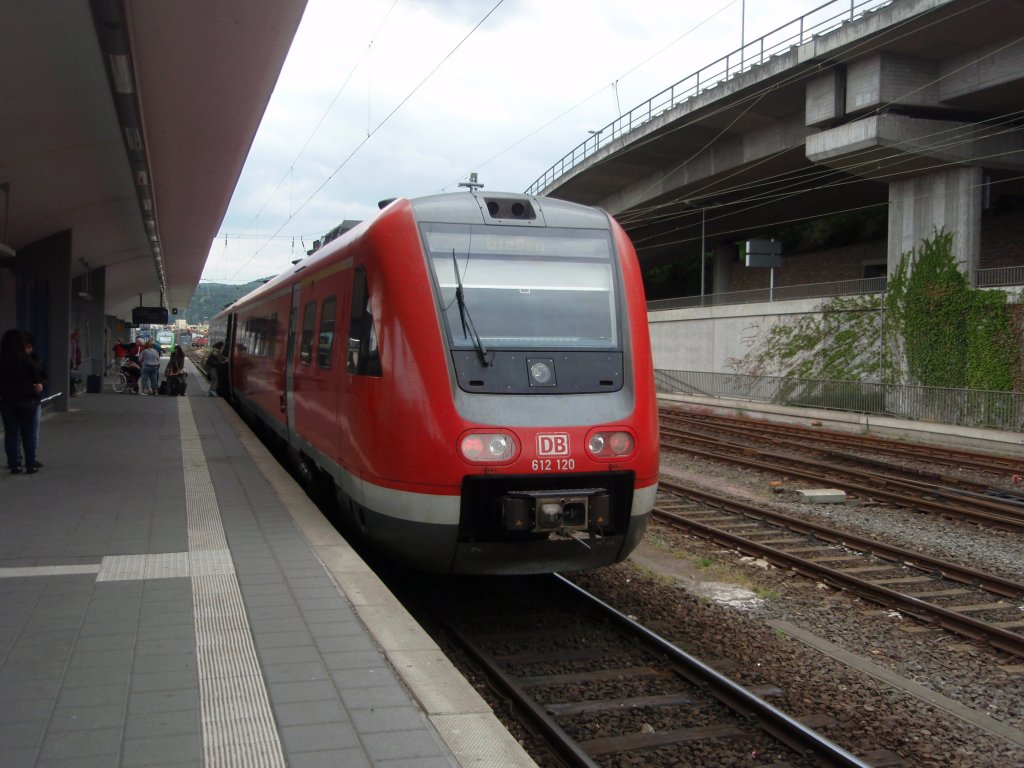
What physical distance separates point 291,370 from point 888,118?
19.5 meters

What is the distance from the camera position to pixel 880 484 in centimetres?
1355

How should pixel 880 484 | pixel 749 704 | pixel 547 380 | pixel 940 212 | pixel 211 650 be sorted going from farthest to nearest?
pixel 940 212
pixel 880 484
pixel 547 380
pixel 749 704
pixel 211 650

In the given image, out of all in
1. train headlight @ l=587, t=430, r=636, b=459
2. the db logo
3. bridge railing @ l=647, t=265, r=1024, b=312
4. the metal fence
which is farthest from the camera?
bridge railing @ l=647, t=265, r=1024, b=312

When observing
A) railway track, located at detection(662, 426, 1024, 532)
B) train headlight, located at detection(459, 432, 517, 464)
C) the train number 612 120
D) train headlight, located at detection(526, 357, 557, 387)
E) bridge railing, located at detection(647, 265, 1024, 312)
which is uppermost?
bridge railing, located at detection(647, 265, 1024, 312)

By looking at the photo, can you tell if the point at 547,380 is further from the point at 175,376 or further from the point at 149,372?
the point at 149,372

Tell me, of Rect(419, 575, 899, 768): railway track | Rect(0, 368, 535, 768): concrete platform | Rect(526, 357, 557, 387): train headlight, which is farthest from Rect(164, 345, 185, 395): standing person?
Rect(526, 357, 557, 387): train headlight

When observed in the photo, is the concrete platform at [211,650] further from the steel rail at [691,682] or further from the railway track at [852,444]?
the railway track at [852,444]

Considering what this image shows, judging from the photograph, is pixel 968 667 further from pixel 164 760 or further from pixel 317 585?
pixel 164 760

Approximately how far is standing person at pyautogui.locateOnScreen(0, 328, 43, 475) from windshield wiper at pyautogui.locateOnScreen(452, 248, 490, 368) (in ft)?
18.7

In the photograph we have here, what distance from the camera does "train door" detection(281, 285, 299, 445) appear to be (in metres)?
9.73

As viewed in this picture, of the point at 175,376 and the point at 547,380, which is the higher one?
the point at 547,380

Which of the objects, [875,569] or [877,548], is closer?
[875,569]

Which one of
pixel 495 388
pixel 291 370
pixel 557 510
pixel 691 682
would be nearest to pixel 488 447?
pixel 495 388

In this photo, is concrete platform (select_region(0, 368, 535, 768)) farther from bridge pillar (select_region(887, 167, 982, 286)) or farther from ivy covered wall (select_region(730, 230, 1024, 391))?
bridge pillar (select_region(887, 167, 982, 286))
